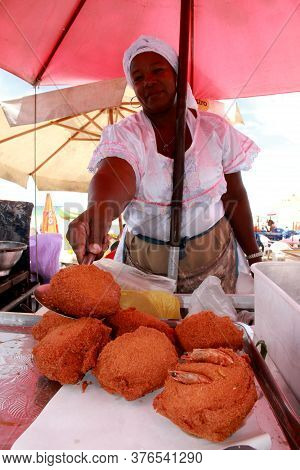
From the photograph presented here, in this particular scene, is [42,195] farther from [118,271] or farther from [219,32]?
[118,271]

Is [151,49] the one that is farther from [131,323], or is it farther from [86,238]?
[131,323]

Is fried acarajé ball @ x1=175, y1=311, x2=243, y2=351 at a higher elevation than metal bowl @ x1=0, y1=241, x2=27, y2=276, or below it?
below

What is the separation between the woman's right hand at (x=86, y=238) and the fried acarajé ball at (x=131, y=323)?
0.19m

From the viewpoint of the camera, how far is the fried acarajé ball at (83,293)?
0.93 metres

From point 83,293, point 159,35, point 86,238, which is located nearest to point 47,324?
point 83,293

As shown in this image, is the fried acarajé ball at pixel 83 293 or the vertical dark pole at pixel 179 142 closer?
the fried acarajé ball at pixel 83 293

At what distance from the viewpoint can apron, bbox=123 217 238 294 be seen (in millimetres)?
1928

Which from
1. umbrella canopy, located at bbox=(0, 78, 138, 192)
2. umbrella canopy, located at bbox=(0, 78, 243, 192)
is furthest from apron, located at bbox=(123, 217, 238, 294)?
umbrella canopy, located at bbox=(0, 78, 138, 192)

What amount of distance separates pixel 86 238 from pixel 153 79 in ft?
3.40

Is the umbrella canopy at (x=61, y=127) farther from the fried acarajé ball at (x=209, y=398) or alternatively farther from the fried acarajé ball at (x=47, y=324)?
the fried acarajé ball at (x=209, y=398)

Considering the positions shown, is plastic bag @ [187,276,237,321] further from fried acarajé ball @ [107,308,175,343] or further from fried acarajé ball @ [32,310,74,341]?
fried acarajé ball @ [32,310,74,341]

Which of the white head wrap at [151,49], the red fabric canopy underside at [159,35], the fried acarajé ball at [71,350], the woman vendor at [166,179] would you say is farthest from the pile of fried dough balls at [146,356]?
the red fabric canopy underside at [159,35]

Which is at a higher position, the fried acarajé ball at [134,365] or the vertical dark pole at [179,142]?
the vertical dark pole at [179,142]

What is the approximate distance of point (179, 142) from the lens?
5.64ft
